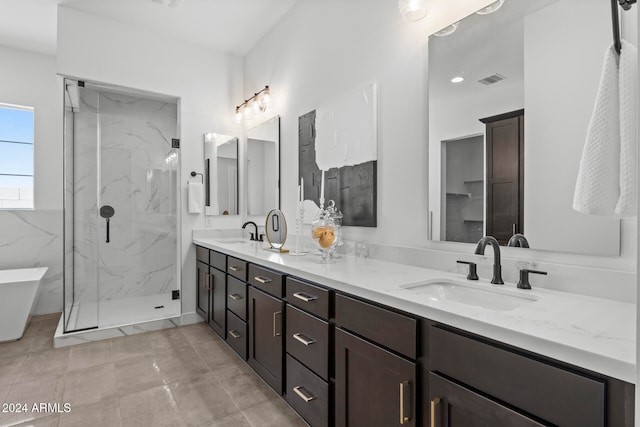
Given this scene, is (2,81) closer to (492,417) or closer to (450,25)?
(450,25)

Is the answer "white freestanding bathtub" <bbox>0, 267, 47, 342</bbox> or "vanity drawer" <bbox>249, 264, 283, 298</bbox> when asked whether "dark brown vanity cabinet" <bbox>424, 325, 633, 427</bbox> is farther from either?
"white freestanding bathtub" <bbox>0, 267, 47, 342</bbox>

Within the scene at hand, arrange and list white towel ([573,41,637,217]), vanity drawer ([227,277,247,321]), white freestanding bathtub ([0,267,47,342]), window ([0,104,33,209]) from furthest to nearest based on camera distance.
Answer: window ([0,104,33,209]), white freestanding bathtub ([0,267,47,342]), vanity drawer ([227,277,247,321]), white towel ([573,41,637,217])

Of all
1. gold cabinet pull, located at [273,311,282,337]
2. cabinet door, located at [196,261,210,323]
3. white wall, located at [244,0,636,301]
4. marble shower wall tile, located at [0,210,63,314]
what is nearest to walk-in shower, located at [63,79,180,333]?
cabinet door, located at [196,261,210,323]

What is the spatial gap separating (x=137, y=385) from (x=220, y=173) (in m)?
2.08

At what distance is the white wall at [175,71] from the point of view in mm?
2926

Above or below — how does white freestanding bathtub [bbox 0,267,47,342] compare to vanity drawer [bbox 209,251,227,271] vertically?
below

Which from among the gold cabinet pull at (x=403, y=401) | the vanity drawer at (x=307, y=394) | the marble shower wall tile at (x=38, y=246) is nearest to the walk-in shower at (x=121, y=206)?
the marble shower wall tile at (x=38, y=246)

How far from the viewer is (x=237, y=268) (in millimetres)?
2439

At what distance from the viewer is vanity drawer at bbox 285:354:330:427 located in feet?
4.97

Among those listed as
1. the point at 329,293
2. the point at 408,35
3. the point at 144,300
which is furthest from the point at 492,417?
the point at 144,300

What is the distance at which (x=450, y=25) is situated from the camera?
1668 millimetres

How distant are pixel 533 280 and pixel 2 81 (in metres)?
4.90

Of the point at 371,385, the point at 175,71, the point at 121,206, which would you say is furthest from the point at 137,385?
the point at 175,71

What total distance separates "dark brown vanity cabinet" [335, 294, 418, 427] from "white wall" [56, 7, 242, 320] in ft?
8.17
